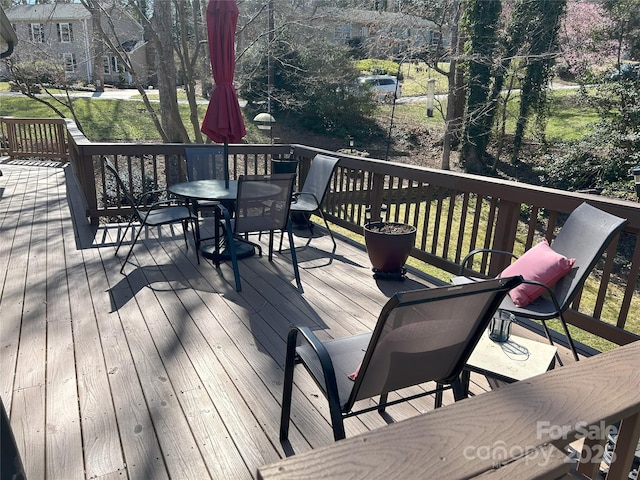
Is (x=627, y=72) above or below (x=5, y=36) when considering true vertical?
above

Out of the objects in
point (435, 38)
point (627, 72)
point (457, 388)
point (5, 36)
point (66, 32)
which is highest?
point (66, 32)

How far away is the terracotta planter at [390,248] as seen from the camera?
12.1ft

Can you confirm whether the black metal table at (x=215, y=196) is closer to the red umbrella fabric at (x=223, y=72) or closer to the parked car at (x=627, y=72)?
the red umbrella fabric at (x=223, y=72)

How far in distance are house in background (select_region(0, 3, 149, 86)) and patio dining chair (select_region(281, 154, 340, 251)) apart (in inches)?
334

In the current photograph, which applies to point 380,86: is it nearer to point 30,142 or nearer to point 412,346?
point 30,142

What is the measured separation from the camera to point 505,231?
3.37 meters

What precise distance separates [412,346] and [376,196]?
3.13 meters

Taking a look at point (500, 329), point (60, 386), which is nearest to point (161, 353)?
point (60, 386)

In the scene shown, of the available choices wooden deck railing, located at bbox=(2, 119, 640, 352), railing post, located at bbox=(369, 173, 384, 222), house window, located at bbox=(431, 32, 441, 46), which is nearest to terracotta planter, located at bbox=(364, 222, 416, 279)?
wooden deck railing, located at bbox=(2, 119, 640, 352)

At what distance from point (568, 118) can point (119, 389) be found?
15737 mm

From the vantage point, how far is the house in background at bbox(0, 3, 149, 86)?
41.8 feet

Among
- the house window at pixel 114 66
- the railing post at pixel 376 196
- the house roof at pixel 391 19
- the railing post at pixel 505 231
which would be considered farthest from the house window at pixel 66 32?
the railing post at pixel 505 231

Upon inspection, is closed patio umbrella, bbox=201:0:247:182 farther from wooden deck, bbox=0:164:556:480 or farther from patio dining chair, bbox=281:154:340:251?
wooden deck, bbox=0:164:556:480

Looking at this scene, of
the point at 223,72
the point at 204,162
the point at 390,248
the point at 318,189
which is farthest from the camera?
the point at 204,162
